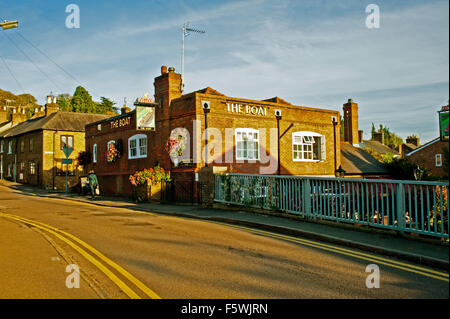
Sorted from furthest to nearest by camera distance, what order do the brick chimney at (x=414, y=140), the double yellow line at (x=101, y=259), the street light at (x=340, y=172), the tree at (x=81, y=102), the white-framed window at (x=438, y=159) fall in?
the tree at (x=81, y=102) → the brick chimney at (x=414, y=140) → the white-framed window at (x=438, y=159) → the street light at (x=340, y=172) → the double yellow line at (x=101, y=259)

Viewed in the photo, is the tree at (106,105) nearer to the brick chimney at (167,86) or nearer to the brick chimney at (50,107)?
the brick chimney at (50,107)

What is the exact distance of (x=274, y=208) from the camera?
12.3 m

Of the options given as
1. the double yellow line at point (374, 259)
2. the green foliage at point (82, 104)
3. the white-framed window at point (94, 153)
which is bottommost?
the double yellow line at point (374, 259)

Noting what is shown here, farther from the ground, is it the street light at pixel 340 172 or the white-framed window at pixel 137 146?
the white-framed window at pixel 137 146

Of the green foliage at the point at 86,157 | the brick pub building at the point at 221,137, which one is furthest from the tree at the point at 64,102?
the brick pub building at the point at 221,137

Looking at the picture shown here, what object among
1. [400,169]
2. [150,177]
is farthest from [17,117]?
[400,169]

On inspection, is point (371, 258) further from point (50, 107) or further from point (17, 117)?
point (17, 117)

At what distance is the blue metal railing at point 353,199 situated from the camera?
314 inches

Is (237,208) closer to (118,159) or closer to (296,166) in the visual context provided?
(296,166)

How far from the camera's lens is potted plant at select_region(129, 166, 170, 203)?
18.6m

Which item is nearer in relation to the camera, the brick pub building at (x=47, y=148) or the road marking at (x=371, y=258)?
the road marking at (x=371, y=258)

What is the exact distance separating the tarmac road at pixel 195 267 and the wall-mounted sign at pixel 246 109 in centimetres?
1062

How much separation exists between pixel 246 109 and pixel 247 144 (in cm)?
200
